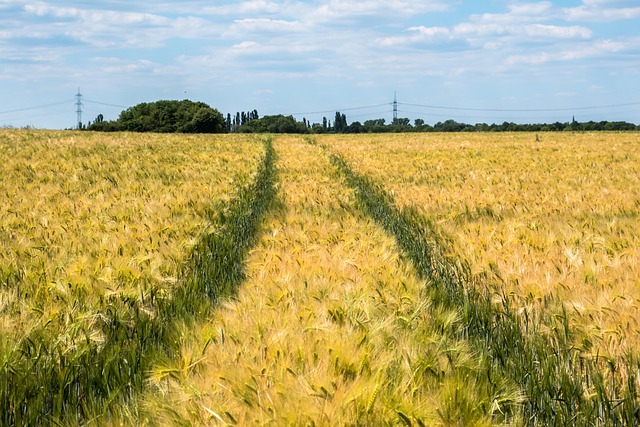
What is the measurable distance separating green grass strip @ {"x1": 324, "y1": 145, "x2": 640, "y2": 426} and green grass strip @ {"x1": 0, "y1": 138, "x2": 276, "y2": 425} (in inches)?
62.9

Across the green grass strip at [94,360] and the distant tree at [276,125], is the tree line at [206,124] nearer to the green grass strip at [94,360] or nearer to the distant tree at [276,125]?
the distant tree at [276,125]

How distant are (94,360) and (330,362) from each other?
1194 mm

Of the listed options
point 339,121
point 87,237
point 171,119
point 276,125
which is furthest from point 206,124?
point 87,237

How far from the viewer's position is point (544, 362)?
99.9 inches

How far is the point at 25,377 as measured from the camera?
2451mm

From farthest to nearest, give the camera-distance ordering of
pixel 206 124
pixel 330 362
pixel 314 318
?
pixel 206 124 → pixel 314 318 → pixel 330 362

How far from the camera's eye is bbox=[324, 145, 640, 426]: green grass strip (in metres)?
2.32

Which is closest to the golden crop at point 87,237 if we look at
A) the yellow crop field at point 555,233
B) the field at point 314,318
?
the field at point 314,318

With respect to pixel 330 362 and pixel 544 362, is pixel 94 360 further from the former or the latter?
pixel 544 362

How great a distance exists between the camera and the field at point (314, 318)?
7.34 feet

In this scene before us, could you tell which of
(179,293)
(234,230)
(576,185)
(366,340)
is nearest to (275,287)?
(179,293)

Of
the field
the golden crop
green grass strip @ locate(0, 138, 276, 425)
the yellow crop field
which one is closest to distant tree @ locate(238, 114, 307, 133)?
the yellow crop field

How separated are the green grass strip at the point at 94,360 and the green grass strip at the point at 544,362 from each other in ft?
5.24

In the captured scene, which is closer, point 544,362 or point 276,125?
point 544,362
